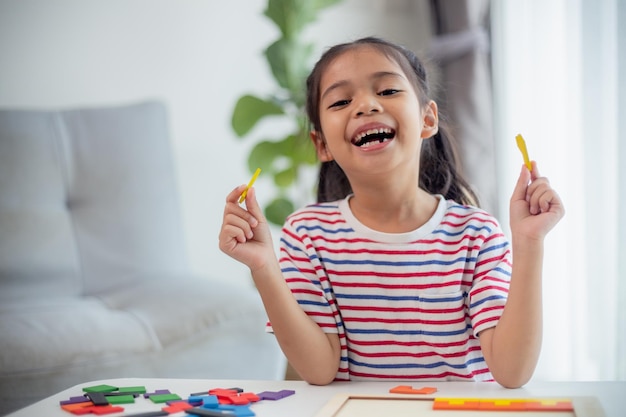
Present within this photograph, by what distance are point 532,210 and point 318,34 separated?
204 centimetres

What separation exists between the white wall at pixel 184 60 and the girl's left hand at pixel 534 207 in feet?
6.13

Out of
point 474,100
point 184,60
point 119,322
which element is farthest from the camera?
point 184,60

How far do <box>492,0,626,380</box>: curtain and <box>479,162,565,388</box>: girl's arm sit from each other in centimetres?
84

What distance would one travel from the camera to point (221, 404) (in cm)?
83

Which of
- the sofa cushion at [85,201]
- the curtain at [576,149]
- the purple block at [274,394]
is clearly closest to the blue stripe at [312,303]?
the purple block at [274,394]

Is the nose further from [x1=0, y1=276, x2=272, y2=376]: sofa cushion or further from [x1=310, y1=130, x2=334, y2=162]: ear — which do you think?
[x1=0, y1=276, x2=272, y2=376]: sofa cushion

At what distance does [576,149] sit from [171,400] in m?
1.39

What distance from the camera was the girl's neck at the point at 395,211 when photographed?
1.18 m

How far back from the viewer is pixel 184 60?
108 inches

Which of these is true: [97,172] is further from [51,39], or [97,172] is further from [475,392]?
[475,392]

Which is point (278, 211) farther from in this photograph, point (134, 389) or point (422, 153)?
point (134, 389)

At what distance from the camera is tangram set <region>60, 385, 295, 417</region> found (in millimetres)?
787

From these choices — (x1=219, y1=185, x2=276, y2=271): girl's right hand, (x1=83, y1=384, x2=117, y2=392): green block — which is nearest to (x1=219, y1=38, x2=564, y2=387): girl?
(x1=219, y1=185, x2=276, y2=271): girl's right hand

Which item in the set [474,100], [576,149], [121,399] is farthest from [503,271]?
[474,100]
